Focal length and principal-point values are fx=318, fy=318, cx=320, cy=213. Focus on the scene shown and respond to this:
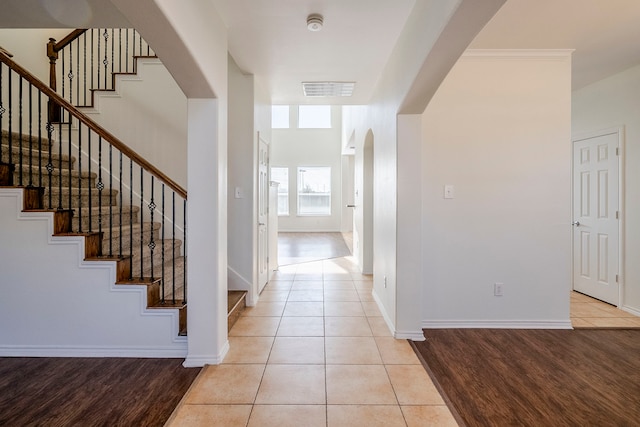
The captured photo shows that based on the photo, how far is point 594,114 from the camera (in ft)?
12.6

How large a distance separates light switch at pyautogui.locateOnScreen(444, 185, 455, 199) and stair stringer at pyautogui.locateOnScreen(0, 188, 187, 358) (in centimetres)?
259

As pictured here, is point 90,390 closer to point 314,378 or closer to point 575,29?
point 314,378

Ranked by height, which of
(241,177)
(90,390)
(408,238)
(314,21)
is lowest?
(90,390)

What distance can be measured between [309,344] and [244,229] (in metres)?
1.54

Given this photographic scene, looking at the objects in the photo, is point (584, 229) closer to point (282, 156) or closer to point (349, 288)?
point (349, 288)

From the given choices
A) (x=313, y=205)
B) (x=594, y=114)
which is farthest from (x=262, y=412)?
(x=313, y=205)

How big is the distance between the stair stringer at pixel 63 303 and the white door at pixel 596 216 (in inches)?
182

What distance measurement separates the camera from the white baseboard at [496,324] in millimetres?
3035

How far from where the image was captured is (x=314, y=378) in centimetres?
218

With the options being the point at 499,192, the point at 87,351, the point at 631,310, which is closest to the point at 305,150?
the point at 499,192

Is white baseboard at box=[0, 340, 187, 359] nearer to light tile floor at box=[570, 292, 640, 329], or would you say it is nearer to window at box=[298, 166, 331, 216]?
light tile floor at box=[570, 292, 640, 329]

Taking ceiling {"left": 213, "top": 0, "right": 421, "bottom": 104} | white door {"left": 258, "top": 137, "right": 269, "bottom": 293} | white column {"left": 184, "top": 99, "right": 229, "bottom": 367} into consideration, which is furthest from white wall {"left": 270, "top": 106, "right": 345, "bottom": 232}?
white column {"left": 184, "top": 99, "right": 229, "bottom": 367}

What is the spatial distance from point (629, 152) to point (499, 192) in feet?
5.84

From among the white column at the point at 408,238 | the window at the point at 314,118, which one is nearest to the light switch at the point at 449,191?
the white column at the point at 408,238
